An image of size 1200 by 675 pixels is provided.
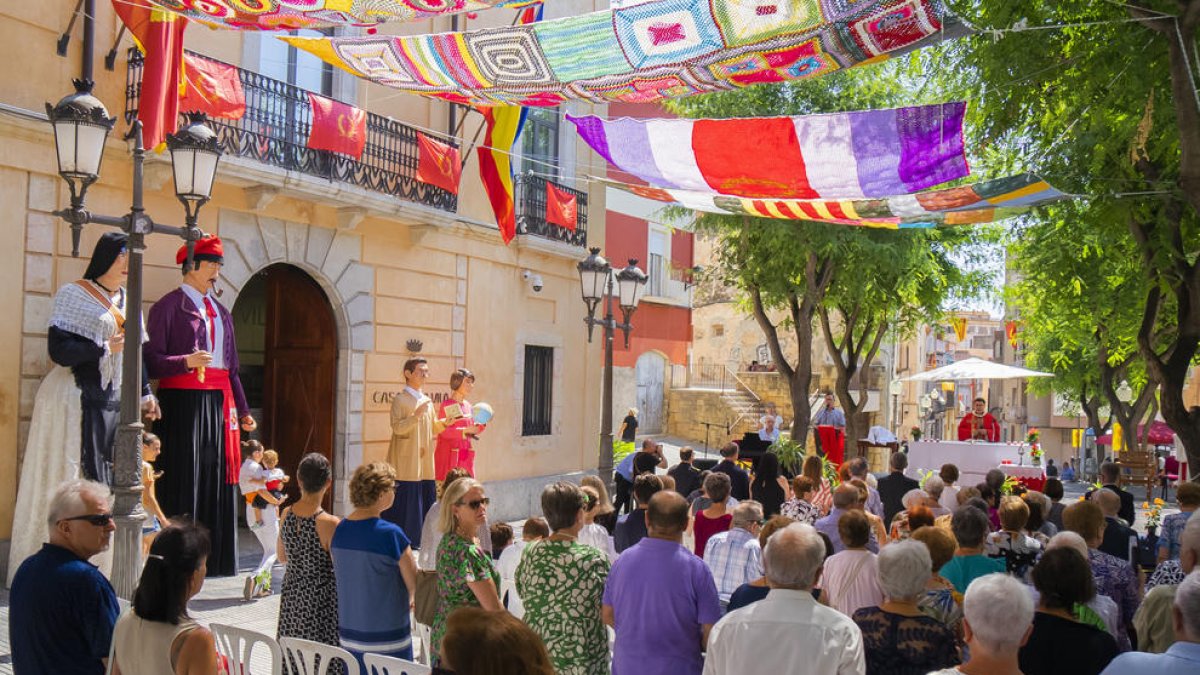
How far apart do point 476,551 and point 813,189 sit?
5559 mm

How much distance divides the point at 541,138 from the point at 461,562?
13.6 metres

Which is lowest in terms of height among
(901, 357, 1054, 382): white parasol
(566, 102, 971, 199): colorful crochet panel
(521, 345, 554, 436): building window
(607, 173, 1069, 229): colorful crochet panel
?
(521, 345, 554, 436): building window

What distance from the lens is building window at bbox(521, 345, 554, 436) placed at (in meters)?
17.6

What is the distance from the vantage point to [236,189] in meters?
12.0

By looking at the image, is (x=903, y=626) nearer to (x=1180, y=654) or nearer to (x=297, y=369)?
(x=1180, y=654)

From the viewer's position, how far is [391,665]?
436 cm

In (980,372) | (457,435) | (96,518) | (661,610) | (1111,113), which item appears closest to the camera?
(96,518)

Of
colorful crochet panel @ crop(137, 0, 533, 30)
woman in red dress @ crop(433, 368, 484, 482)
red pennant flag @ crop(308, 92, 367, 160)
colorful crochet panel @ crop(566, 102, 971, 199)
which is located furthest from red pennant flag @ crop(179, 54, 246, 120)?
colorful crochet panel @ crop(566, 102, 971, 199)

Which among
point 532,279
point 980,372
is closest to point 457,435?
point 532,279

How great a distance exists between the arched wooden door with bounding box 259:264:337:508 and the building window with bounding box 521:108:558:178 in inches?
182

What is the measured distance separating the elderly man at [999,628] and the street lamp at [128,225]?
17.2 feet

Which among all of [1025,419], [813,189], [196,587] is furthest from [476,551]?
[1025,419]

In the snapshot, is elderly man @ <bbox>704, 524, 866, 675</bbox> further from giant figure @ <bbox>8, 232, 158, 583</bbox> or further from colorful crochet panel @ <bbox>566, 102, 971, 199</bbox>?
giant figure @ <bbox>8, 232, 158, 583</bbox>

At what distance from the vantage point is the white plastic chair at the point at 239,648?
14.3ft
